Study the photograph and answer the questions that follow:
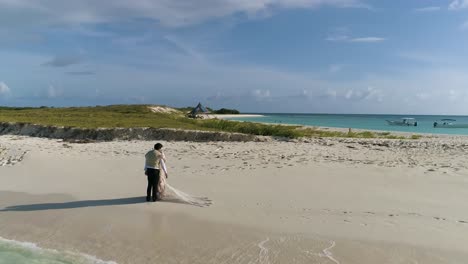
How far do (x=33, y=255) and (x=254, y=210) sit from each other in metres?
4.63

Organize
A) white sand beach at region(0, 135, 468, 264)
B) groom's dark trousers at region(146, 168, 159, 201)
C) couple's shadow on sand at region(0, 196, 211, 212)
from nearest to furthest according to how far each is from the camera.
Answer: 1. white sand beach at region(0, 135, 468, 264)
2. couple's shadow on sand at region(0, 196, 211, 212)
3. groom's dark trousers at region(146, 168, 159, 201)

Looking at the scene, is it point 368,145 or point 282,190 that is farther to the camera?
point 368,145

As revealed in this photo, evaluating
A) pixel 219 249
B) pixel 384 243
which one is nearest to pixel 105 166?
pixel 219 249

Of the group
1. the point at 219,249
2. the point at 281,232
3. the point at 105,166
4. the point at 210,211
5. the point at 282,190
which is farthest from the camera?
the point at 105,166

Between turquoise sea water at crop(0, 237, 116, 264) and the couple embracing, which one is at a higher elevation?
the couple embracing

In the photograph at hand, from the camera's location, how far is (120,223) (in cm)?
871

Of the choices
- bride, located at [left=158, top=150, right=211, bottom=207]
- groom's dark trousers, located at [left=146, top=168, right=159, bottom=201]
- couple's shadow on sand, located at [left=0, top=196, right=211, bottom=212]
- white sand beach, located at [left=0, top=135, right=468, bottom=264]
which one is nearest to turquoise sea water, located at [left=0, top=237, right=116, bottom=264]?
white sand beach, located at [left=0, top=135, right=468, bottom=264]

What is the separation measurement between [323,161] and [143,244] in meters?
9.83

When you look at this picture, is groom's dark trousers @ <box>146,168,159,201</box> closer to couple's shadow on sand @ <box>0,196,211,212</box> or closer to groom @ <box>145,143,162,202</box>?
groom @ <box>145,143,162,202</box>

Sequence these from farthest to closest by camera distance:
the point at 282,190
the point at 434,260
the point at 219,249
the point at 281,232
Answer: the point at 282,190 → the point at 281,232 → the point at 219,249 → the point at 434,260

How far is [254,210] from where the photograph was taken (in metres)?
9.43

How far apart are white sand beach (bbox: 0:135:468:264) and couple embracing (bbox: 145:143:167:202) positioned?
31cm

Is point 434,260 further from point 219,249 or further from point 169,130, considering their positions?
point 169,130

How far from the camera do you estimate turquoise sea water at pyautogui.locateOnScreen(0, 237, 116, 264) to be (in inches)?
275
